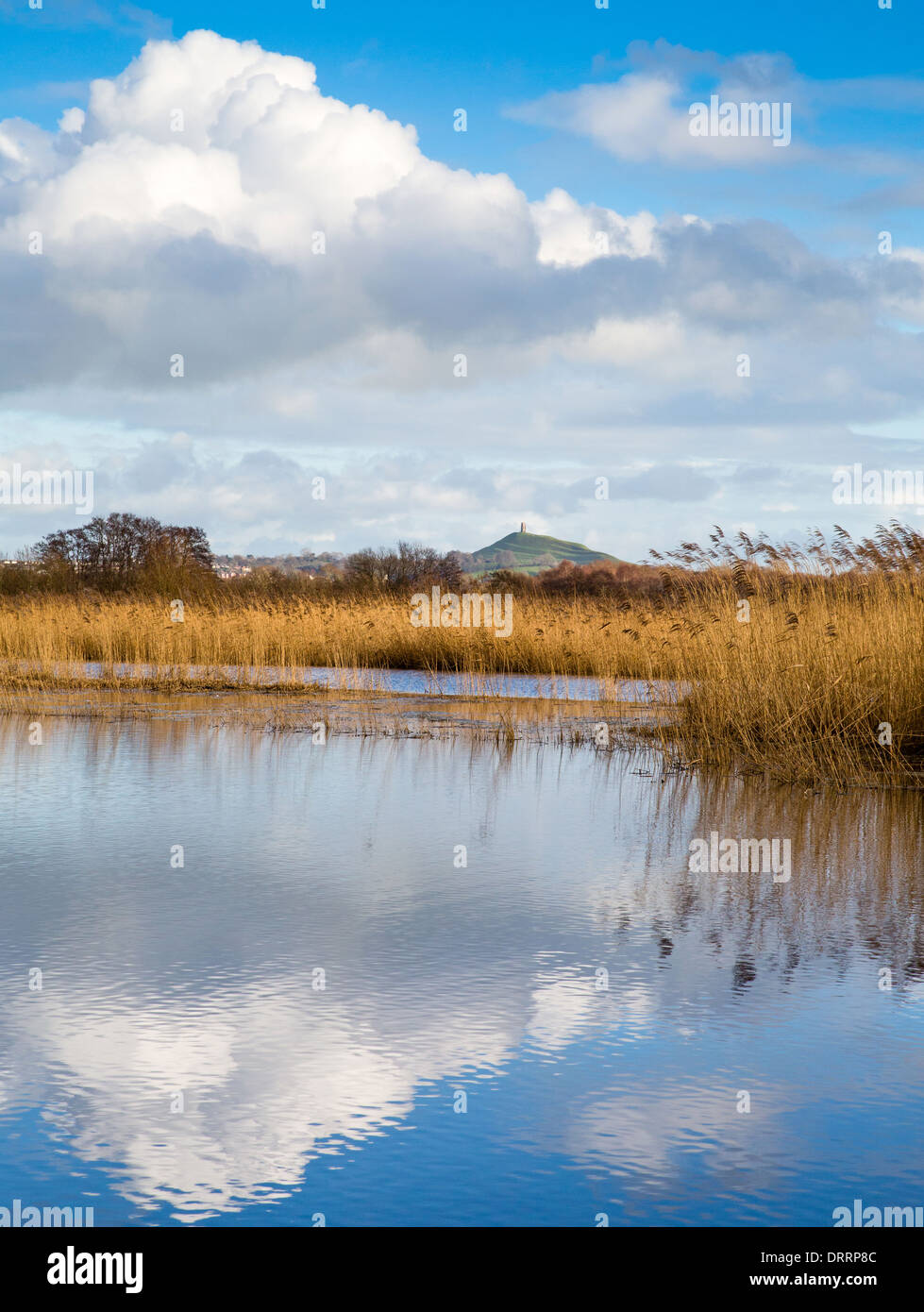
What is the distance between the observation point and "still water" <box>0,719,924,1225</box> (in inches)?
109

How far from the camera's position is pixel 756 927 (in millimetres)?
4996

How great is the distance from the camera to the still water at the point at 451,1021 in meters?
2.77

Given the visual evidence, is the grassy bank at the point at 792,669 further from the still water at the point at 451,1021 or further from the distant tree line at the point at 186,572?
the distant tree line at the point at 186,572

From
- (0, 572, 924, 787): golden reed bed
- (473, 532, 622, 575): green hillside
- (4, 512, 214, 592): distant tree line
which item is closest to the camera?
(0, 572, 924, 787): golden reed bed

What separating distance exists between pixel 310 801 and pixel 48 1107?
4770 mm

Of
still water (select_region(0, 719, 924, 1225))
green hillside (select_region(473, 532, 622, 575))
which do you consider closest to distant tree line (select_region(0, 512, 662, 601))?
still water (select_region(0, 719, 924, 1225))

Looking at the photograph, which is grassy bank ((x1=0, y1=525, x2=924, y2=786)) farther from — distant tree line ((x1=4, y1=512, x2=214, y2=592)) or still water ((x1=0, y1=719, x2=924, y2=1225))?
distant tree line ((x1=4, y1=512, x2=214, y2=592))

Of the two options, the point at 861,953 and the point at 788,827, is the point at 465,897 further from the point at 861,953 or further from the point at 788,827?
the point at 788,827

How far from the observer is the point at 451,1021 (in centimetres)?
374

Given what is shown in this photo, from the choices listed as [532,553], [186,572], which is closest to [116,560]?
[186,572]

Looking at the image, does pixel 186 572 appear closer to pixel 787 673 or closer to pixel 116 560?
pixel 116 560

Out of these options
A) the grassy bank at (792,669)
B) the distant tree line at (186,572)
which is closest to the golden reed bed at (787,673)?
the grassy bank at (792,669)

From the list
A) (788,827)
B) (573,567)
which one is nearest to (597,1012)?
(788,827)

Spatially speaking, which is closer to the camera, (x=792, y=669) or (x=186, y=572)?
(x=792, y=669)
